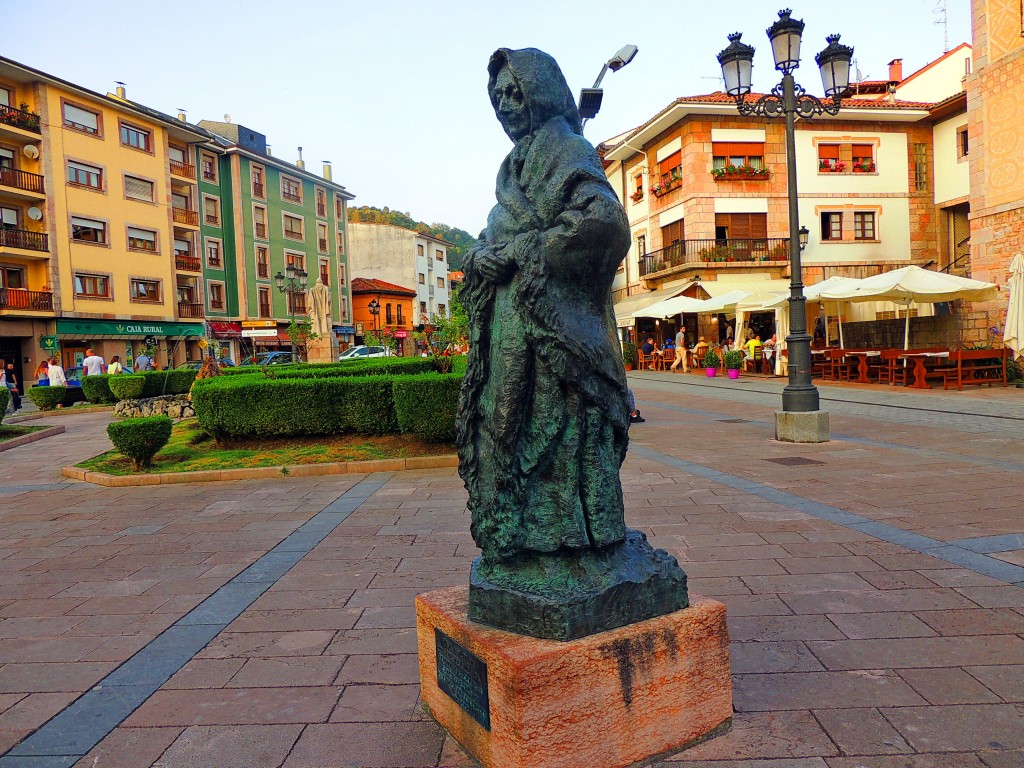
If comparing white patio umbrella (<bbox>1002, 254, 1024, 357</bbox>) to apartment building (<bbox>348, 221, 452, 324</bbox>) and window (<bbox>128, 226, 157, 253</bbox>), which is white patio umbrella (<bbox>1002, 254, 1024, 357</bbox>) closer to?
window (<bbox>128, 226, 157, 253</bbox>)

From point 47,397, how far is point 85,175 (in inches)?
626

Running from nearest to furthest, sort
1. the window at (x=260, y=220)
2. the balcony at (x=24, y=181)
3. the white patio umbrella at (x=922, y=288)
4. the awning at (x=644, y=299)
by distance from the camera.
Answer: the white patio umbrella at (x=922, y=288) → the balcony at (x=24, y=181) → the awning at (x=644, y=299) → the window at (x=260, y=220)

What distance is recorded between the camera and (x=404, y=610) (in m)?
3.72

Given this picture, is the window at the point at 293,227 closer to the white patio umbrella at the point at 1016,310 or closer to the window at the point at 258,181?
the window at the point at 258,181

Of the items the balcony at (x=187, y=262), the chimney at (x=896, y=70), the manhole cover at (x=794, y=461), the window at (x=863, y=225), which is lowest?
the manhole cover at (x=794, y=461)

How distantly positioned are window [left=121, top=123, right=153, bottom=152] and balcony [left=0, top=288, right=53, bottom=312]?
8669mm

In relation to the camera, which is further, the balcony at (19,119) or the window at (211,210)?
the window at (211,210)

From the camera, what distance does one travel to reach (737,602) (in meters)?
3.62

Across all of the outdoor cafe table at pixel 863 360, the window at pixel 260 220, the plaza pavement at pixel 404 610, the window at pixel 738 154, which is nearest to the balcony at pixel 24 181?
the window at pixel 260 220

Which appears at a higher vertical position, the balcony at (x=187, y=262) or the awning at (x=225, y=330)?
the balcony at (x=187, y=262)

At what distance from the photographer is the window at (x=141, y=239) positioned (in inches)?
1282

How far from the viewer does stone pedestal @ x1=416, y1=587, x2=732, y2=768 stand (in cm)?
206

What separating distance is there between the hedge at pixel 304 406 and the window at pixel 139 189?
28.2 m

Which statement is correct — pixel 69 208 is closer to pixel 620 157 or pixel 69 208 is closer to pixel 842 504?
pixel 620 157
